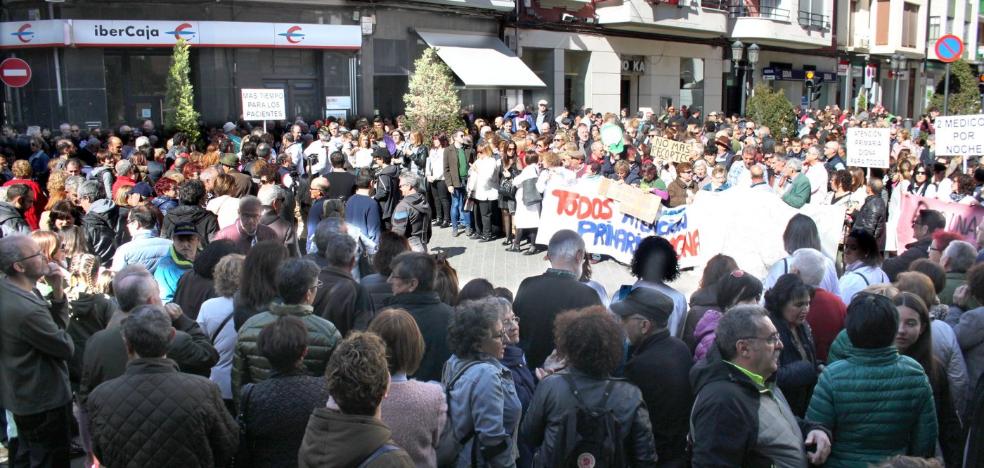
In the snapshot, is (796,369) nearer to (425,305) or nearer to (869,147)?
(425,305)

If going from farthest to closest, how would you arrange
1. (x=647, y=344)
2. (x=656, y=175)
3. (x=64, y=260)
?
(x=656, y=175), (x=64, y=260), (x=647, y=344)

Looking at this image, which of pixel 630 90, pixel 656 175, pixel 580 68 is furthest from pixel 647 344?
pixel 630 90

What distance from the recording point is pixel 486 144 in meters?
14.3

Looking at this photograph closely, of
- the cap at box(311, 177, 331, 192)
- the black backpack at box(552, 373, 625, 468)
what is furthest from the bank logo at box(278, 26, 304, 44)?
the black backpack at box(552, 373, 625, 468)

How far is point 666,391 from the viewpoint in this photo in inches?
174

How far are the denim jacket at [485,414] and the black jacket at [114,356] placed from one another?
143cm

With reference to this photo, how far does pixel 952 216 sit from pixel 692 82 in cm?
2337

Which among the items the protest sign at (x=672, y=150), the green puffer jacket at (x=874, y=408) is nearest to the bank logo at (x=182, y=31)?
the protest sign at (x=672, y=150)

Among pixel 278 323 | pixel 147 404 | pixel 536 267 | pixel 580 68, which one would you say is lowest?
pixel 536 267

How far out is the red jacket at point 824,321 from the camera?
5.25 m

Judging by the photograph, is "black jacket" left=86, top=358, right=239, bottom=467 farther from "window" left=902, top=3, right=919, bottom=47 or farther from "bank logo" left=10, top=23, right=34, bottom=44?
"window" left=902, top=3, right=919, bottom=47

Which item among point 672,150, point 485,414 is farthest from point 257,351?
point 672,150

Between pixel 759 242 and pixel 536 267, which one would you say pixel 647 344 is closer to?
pixel 759 242

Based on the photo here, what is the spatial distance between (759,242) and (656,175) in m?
2.66
